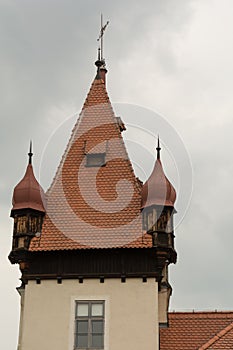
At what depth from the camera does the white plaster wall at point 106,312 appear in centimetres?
2756

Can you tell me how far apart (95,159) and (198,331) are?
305 inches

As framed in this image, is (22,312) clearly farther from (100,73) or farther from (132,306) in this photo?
(100,73)

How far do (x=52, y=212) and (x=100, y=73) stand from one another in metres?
7.67

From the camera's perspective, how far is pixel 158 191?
29.6 metres

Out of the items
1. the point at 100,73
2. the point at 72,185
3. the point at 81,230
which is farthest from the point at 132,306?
the point at 100,73

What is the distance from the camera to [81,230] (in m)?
29.6

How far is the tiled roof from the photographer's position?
29.2 m

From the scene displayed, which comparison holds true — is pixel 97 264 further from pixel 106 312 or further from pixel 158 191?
pixel 158 191

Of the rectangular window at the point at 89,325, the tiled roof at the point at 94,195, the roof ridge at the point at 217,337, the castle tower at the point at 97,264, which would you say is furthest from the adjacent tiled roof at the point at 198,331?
the tiled roof at the point at 94,195

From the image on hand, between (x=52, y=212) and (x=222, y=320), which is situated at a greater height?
(x=52, y=212)

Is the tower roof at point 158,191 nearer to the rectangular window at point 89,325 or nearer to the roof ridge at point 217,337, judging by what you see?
the rectangular window at point 89,325

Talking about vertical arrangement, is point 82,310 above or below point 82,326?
above

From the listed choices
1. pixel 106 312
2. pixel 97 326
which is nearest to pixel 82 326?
pixel 97 326

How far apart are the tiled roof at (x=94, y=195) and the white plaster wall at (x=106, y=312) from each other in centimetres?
142
